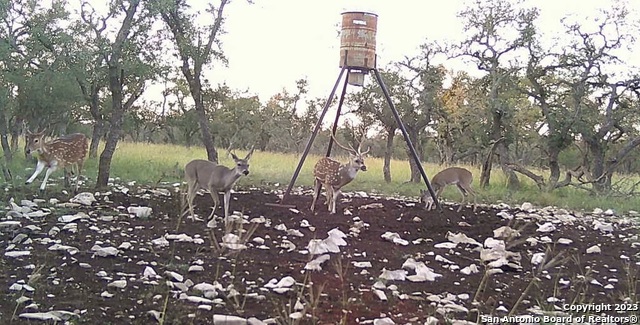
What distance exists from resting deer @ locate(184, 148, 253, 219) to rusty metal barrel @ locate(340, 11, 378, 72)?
7.34 feet

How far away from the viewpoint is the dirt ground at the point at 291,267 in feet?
13.6

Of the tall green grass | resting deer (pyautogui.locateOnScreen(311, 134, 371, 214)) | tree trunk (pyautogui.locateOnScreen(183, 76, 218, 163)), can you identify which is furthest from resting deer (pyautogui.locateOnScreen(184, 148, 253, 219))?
tree trunk (pyautogui.locateOnScreen(183, 76, 218, 163))

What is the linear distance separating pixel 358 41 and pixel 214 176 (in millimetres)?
2857

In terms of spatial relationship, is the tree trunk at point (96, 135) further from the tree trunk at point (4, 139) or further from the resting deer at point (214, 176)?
the resting deer at point (214, 176)

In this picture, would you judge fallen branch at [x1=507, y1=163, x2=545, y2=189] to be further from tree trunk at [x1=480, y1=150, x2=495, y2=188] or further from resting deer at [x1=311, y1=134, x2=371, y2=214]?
resting deer at [x1=311, y1=134, x2=371, y2=214]

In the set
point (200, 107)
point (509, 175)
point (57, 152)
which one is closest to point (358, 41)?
point (57, 152)

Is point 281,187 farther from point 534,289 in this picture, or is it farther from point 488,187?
point 534,289

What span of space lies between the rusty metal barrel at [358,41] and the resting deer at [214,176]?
2.24 m

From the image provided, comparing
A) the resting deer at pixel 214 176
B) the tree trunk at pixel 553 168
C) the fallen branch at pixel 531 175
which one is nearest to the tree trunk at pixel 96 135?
the resting deer at pixel 214 176

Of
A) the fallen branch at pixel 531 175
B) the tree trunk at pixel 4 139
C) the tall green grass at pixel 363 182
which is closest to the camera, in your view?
the tall green grass at pixel 363 182

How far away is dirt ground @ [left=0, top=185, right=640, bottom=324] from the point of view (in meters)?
4.13

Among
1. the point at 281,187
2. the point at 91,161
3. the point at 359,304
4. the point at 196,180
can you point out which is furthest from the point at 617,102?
the point at 359,304

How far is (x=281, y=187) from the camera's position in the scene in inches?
507

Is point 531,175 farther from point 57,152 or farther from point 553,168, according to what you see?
point 57,152
